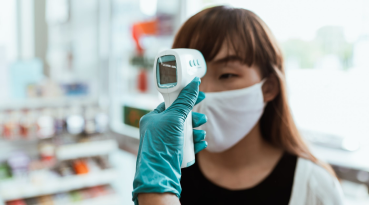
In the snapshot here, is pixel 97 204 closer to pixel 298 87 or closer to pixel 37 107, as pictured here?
pixel 37 107

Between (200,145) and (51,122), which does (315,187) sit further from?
(51,122)

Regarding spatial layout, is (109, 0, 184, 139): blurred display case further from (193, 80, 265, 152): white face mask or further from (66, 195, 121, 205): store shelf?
(193, 80, 265, 152): white face mask

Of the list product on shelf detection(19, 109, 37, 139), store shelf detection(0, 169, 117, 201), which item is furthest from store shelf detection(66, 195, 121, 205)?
product on shelf detection(19, 109, 37, 139)

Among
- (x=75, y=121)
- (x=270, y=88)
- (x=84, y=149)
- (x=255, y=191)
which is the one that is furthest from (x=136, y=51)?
(x=255, y=191)

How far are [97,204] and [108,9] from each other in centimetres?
249

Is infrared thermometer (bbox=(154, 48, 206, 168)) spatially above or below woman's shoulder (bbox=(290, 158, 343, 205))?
above

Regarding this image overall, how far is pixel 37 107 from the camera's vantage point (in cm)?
273

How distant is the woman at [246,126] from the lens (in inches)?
42.7

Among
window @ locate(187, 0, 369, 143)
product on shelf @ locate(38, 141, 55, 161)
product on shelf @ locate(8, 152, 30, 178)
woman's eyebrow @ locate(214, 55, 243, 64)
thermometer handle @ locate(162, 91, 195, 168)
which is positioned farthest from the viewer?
product on shelf @ locate(38, 141, 55, 161)

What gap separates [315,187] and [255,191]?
0.68 feet

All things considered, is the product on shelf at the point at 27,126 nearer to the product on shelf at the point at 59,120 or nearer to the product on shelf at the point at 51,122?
the product on shelf at the point at 51,122

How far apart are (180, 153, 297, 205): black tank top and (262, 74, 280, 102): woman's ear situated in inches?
9.3

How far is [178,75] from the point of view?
2.43 feet

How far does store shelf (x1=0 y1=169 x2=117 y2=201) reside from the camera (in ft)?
7.99
